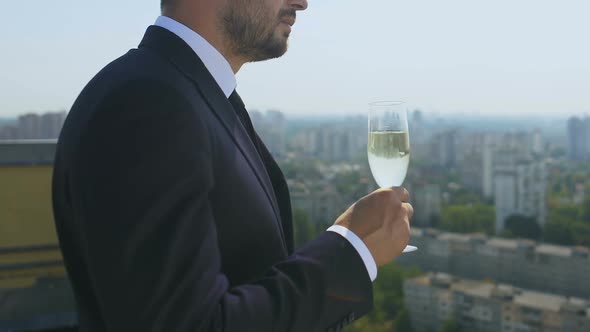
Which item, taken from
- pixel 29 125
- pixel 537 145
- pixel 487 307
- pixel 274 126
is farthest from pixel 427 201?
pixel 29 125

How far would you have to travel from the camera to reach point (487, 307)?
1984 centimetres

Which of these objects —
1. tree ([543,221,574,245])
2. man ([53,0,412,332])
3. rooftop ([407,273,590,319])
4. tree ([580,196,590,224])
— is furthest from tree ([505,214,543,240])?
man ([53,0,412,332])

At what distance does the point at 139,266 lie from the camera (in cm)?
64

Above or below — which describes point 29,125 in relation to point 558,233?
above

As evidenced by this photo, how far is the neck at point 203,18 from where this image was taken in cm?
85

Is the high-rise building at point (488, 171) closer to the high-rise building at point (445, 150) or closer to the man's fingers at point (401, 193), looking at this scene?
the high-rise building at point (445, 150)

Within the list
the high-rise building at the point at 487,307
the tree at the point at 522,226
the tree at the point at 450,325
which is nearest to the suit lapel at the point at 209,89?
the high-rise building at the point at 487,307

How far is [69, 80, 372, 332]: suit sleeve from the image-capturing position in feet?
2.09

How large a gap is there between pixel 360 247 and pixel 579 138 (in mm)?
27319

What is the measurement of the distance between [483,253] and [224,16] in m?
24.2

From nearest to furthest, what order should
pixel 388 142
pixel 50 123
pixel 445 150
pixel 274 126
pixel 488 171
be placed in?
1. pixel 388 142
2. pixel 50 123
3. pixel 274 126
4. pixel 488 171
5. pixel 445 150

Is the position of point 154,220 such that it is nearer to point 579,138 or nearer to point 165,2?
point 165,2

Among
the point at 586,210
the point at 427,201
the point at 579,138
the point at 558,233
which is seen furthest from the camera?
the point at 579,138

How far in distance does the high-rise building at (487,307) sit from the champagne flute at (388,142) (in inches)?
693
